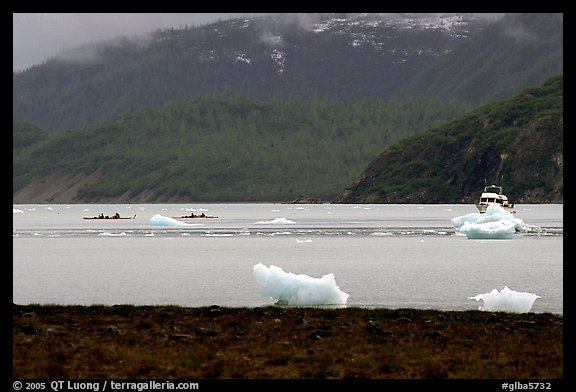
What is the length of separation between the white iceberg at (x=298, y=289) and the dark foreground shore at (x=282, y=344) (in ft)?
12.7

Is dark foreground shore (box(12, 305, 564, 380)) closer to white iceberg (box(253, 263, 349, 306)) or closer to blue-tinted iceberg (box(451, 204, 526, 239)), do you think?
white iceberg (box(253, 263, 349, 306))

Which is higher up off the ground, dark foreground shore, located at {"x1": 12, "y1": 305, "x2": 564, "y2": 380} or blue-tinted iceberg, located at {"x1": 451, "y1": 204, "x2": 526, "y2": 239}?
blue-tinted iceberg, located at {"x1": 451, "y1": 204, "x2": 526, "y2": 239}

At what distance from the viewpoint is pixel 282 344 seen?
22281 millimetres

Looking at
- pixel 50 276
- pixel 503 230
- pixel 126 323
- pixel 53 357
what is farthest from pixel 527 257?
pixel 53 357

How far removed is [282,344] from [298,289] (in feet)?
37.9

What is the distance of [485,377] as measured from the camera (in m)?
18.6

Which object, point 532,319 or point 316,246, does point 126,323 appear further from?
point 316,246

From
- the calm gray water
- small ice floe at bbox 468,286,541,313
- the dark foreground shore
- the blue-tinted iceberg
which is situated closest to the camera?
the dark foreground shore

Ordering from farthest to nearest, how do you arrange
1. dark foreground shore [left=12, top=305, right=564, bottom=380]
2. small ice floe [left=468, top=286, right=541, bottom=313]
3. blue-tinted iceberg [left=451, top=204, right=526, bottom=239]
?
blue-tinted iceberg [left=451, top=204, right=526, bottom=239], small ice floe [left=468, top=286, right=541, bottom=313], dark foreground shore [left=12, top=305, right=564, bottom=380]

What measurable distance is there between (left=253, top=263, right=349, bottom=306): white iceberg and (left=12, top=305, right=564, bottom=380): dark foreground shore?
152 inches

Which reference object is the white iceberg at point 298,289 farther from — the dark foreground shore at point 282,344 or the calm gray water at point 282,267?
the dark foreground shore at point 282,344

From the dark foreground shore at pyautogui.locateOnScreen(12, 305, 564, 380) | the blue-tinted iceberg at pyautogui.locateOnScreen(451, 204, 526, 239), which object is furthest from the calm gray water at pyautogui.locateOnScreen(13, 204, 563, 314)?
the dark foreground shore at pyautogui.locateOnScreen(12, 305, 564, 380)

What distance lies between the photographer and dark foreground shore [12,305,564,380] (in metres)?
19.0
